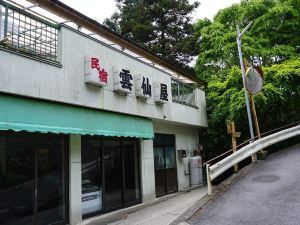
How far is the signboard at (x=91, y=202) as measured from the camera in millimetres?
11312

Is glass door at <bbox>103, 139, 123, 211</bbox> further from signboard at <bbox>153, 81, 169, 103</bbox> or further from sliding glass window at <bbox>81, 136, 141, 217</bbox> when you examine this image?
signboard at <bbox>153, 81, 169, 103</bbox>

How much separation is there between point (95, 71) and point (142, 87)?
A: 3.04 meters

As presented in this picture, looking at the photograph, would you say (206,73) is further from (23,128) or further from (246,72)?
(23,128)

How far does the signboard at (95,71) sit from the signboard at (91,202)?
149 inches

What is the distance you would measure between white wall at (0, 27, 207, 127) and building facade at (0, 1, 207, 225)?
3 centimetres

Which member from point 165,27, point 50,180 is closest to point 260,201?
point 50,180

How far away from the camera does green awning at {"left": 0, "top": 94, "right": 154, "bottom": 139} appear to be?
8211 mm

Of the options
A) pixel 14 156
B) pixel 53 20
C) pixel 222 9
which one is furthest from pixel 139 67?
pixel 222 9

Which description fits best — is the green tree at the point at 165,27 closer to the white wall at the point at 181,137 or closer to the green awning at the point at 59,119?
the white wall at the point at 181,137

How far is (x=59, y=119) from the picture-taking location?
31.6ft

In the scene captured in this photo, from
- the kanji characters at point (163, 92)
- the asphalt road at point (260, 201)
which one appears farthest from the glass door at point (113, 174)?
the asphalt road at point (260, 201)

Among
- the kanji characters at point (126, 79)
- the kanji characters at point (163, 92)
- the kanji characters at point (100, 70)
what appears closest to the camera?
the kanji characters at point (100, 70)

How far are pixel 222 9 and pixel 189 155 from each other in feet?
36.5

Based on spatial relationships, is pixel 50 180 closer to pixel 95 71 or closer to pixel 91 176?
pixel 91 176
